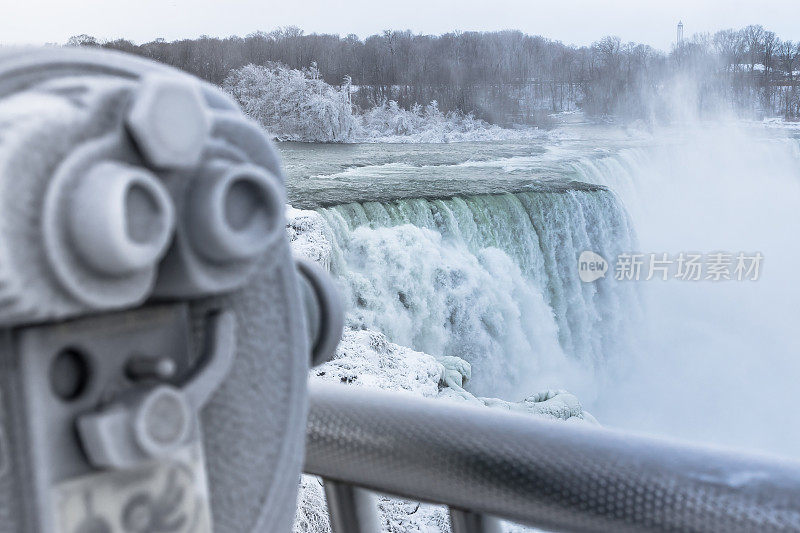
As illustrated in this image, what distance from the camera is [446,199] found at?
7.49 metres

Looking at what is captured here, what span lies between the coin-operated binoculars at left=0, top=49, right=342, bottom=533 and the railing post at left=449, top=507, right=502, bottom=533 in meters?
0.17

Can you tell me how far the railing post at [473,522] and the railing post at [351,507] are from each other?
7 cm

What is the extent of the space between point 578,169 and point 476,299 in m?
2.83

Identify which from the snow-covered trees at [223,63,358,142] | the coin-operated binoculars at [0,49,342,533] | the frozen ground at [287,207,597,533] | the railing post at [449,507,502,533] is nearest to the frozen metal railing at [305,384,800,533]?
the railing post at [449,507,502,533]

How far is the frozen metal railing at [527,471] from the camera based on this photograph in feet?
1.36

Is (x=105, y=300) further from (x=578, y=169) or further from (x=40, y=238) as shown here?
(x=578, y=169)

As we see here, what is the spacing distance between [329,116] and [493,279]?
5586 millimetres

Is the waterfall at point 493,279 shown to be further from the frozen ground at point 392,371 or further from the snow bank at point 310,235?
the frozen ground at point 392,371

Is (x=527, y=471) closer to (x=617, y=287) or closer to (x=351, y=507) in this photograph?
(x=351, y=507)

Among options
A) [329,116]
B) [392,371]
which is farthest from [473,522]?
[329,116]

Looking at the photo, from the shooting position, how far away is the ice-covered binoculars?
28 centimetres

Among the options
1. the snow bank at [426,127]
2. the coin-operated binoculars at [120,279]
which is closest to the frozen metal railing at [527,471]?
the coin-operated binoculars at [120,279]

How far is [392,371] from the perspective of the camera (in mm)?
5461

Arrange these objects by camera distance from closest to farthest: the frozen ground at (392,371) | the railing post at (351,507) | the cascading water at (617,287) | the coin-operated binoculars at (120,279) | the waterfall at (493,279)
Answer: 1. the coin-operated binoculars at (120,279)
2. the railing post at (351,507)
3. the frozen ground at (392,371)
4. the waterfall at (493,279)
5. the cascading water at (617,287)
